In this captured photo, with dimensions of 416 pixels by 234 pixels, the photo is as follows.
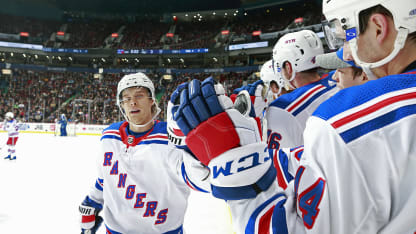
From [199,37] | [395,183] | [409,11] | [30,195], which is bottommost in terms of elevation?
[30,195]

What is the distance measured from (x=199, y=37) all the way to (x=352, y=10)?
32.1m

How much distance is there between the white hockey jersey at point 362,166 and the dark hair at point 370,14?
171mm

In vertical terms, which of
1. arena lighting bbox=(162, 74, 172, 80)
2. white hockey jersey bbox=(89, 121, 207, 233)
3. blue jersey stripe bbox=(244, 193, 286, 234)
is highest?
arena lighting bbox=(162, 74, 172, 80)

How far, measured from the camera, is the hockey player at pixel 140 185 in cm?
202

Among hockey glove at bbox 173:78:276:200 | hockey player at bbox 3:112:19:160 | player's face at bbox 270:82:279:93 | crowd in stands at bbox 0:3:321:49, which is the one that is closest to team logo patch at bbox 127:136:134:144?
hockey glove at bbox 173:78:276:200

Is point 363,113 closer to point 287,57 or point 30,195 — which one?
point 287,57

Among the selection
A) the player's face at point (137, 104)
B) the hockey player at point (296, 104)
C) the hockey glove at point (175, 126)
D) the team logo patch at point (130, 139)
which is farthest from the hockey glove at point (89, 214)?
the hockey glove at point (175, 126)

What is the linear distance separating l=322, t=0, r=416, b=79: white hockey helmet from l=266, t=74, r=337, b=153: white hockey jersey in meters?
1.06

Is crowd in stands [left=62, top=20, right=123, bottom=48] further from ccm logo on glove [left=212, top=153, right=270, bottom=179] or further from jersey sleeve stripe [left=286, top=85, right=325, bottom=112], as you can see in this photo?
ccm logo on glove [left=212, top=153, right=270, bottom=179]

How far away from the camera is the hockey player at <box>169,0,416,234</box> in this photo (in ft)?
1.95

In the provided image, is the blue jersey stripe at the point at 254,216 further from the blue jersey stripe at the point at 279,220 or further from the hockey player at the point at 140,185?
the hockey player at the point at 140,185

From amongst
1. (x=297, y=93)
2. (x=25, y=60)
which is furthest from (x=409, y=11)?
(x=25, y=60)

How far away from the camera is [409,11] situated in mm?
719

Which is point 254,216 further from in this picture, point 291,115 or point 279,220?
point 291,115
